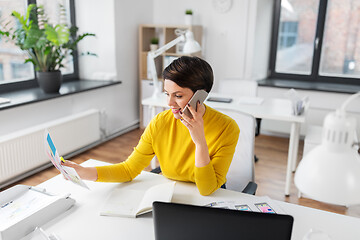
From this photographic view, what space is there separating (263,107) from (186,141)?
168 cm

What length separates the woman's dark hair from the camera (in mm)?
1440

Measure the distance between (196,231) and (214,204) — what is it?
18.2 inches

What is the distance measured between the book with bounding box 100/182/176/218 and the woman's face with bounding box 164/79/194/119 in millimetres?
318

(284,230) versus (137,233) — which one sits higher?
(284,230)

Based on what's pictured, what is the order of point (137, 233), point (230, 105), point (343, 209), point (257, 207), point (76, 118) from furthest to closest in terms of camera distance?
point (76, 118), point (230, 105), point (343, 209), point (257, 207), point (137, 233)

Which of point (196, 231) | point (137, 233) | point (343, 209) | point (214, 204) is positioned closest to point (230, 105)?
point (343, 209)

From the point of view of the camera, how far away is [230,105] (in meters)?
3.09

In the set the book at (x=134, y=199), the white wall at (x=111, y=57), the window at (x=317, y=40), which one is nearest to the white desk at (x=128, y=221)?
the book at (x=134, y=199)

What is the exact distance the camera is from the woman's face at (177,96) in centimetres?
145

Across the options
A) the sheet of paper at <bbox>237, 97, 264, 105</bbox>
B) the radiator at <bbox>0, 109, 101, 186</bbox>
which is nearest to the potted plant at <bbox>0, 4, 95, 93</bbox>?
the radiator at <bbox>0, 109, 101, 186</bbox>

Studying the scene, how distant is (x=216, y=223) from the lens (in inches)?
35.5

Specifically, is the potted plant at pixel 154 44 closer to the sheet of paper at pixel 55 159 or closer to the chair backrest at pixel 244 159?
the chair backrest at pixel 244 159

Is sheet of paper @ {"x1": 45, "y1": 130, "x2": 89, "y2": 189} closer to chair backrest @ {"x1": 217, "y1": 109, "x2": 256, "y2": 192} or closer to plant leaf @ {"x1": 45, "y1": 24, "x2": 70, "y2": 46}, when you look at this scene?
chair backrest @ {"x1": 217, "y1": 109, "x2": 256, "y2": 192}

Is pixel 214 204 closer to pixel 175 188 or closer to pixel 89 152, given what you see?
pixel 175 188
